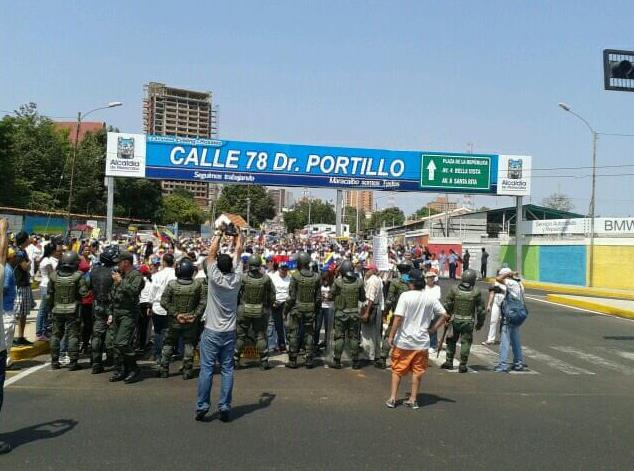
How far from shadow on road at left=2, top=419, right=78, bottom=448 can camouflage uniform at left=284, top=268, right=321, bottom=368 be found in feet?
13.1

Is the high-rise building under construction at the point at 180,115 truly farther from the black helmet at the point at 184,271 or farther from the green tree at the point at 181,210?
the black helmet at the point at 184,271

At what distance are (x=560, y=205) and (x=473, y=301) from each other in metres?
68.7

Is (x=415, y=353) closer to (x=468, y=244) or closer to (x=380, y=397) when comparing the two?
(x=380, y=397)

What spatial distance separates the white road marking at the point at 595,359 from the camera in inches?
403

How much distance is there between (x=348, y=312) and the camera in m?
9.39

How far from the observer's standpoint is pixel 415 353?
704 centimetres

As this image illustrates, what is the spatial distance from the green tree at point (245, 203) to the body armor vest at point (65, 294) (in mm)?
81870

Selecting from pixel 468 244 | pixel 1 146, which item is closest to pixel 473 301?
pixel 468 244

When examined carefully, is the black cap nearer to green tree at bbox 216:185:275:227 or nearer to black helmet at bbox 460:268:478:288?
black helmet at bbox 460:268:478:288

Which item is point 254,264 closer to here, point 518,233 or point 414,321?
point 414,321

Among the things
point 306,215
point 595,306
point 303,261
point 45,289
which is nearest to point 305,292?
point 303,261

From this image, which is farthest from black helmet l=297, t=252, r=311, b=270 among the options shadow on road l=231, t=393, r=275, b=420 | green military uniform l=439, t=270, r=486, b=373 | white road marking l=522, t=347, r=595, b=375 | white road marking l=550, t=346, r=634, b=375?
white road marking l=550, t=346, r=634, b=375

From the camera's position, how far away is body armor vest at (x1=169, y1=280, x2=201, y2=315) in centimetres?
815

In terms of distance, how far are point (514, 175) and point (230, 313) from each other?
25.6 m
